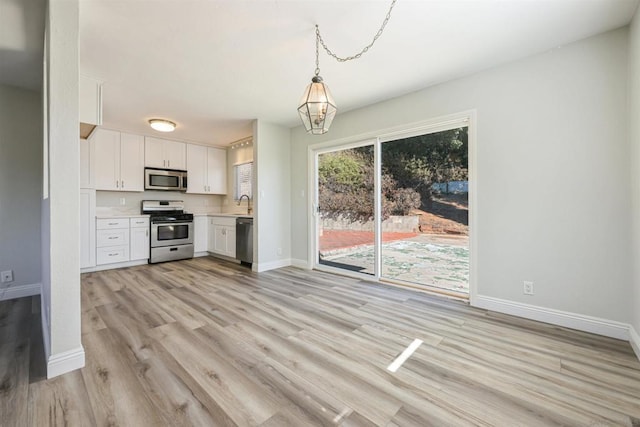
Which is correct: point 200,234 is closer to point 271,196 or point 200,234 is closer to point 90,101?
point 271,196

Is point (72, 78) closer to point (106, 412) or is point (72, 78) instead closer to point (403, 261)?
point (106, 412)

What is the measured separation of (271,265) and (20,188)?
10.7ft

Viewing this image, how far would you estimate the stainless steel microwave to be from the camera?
16.5ft

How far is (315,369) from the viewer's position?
1.74 metres

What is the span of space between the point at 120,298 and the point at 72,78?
7.81 ft

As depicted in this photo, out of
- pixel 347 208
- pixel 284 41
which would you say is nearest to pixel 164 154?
pixel 347 208

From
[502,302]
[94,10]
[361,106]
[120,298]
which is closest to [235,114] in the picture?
[361,106]

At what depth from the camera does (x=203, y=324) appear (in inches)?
94.3

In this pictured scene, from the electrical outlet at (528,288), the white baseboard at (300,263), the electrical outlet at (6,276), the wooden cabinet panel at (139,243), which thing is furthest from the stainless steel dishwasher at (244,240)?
the electrical outlet at (528,288)

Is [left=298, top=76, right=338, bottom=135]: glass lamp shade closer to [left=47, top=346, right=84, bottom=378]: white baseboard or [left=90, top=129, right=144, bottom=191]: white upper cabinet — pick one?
[left=47, top=346, right=84, bottom=378]: white baseboard

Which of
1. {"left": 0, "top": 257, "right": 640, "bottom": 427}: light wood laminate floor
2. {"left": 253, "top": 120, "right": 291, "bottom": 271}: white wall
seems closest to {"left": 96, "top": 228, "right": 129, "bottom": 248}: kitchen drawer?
{"left": 0, "top": 257, "right": 640, "bottom": 427}: light wood laminate floor

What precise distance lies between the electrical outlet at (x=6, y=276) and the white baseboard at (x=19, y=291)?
0.29 feet

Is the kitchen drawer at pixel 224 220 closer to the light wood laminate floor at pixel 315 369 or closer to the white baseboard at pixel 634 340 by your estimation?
the light wood laminate floor at pixel 315 369

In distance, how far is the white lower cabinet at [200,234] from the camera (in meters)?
5.46
